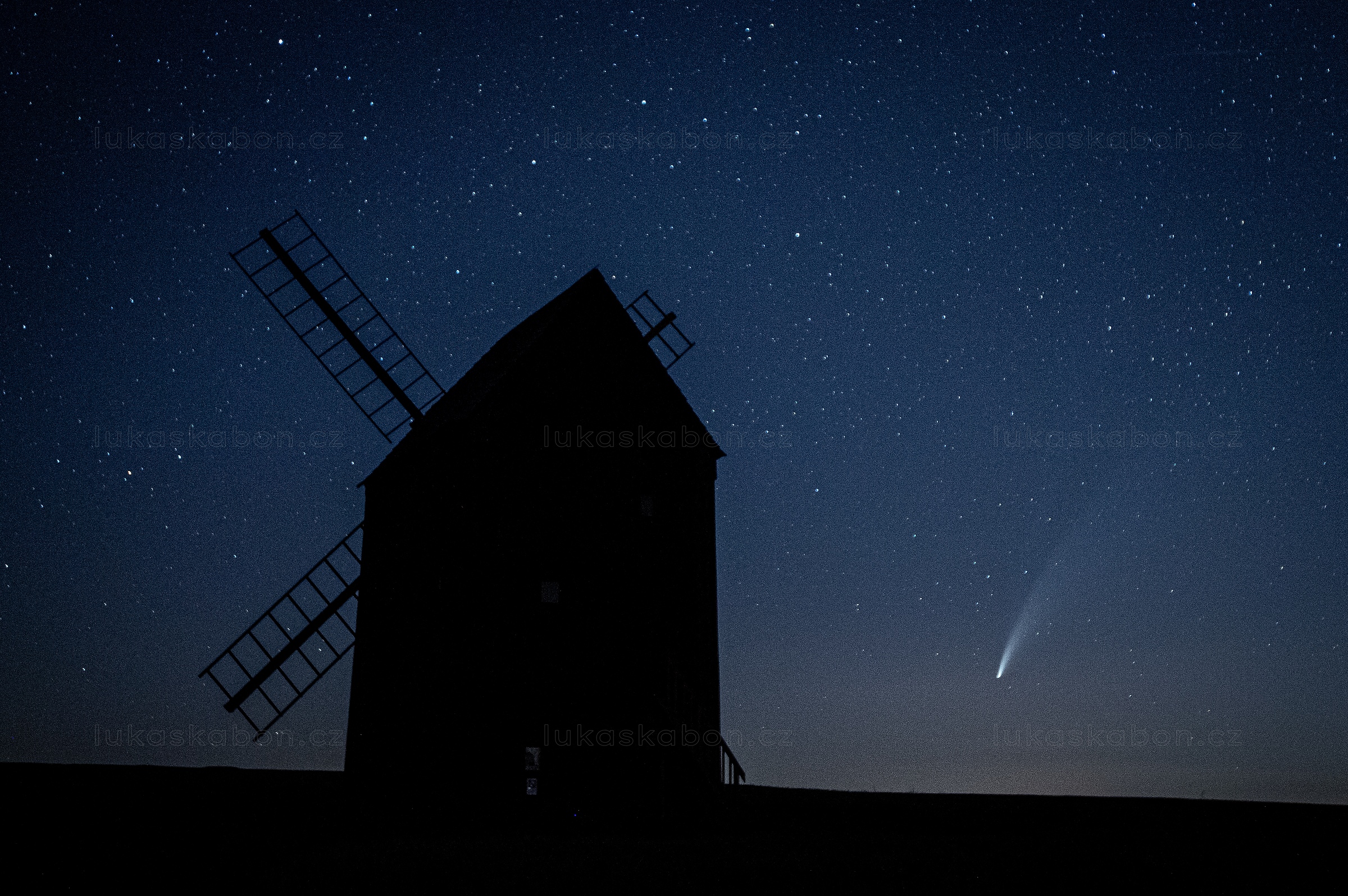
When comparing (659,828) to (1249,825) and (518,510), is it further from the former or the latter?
(1249,825)

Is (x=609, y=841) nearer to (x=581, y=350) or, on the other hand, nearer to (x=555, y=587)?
(x=555, y=587)

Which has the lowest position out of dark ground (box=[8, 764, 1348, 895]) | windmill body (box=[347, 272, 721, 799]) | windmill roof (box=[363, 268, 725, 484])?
dark ground (box=[8, 764, 1348, 895])

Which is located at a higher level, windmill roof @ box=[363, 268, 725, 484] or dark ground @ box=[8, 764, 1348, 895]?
windmill roof @ box=[363, 268, 725, 484]

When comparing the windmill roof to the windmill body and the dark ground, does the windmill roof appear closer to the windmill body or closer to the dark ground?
the windmill body

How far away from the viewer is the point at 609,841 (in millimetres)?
12484

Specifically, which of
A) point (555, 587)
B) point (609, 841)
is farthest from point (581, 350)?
point (609, 841)

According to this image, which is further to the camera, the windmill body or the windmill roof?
the windmill roof

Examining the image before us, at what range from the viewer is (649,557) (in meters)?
15.4

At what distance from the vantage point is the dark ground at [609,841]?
9.74 metres

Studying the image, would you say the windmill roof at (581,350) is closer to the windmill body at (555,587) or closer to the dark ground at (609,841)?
the windmill body at (555,587)

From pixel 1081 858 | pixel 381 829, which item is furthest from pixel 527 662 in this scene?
pixel 1081 858

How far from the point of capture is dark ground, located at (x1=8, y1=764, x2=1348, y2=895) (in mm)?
9742

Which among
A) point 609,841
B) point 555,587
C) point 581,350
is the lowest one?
point 609,841

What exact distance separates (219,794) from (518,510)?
616 cm
